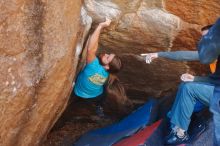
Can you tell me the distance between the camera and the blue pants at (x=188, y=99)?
477cm

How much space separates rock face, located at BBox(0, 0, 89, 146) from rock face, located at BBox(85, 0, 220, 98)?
16.2 inches

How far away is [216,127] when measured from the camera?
13.9ft

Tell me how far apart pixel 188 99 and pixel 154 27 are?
848mm

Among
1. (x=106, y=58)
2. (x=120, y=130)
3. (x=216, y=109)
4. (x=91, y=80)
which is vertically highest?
(x=216, y=109)

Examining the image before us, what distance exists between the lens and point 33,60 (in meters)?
4.29

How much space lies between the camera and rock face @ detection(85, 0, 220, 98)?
495 cm

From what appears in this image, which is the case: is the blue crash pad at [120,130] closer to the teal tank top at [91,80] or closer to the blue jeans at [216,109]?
the teal tank top at [91,80]

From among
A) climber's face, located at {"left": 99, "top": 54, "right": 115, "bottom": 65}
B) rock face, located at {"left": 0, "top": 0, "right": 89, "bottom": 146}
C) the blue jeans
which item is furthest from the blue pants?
rock face, located at {"left": 0, "top": 0, "right": 89, "bottom": 146}

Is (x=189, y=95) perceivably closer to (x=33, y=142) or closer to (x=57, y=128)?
(x=33, y=142)

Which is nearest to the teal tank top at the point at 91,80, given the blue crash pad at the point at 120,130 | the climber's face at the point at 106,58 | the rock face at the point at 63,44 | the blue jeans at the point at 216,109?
the climber's face at the point at 106,58

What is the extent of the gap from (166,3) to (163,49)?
69 centimetres

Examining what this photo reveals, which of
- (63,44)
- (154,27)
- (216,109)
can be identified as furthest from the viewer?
(154,27)

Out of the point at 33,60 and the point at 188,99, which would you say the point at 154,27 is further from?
the point at 33,60

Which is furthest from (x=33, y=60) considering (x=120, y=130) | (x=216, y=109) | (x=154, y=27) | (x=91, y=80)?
(x=120, y=130)
